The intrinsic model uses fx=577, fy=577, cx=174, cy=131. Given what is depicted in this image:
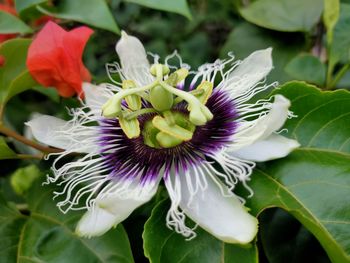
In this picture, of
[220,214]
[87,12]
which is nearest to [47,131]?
[87,12]

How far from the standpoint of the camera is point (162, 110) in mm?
912

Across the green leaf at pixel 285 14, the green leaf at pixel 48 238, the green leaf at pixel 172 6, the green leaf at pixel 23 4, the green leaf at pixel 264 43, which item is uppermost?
the green leaf at pixel 172 6

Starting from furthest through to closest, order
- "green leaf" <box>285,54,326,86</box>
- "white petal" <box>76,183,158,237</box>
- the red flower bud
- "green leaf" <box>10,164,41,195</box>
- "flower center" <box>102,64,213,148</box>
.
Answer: "green leaf" <box>10,164,41,195</box>, "green leaf" <box>285,54,326,86</box>, the red flower bud, "flower center" <box>102,64,213,148</box>, "white petal" <box>76,183,158,237</box>

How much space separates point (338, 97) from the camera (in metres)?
0.88

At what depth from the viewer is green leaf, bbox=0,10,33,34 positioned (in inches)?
40.0

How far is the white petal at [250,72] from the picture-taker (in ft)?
3.04

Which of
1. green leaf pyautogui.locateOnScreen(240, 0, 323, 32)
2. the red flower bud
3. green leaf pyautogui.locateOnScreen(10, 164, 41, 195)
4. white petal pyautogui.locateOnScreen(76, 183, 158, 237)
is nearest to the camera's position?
white petal pyautogui.locateOnScreen(76, 183, 158, 237)

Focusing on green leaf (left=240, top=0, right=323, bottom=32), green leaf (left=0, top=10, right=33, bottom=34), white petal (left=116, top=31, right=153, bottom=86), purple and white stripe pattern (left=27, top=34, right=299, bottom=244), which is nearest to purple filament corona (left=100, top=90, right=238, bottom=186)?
purple and white stripe pattern (left=27, top=34, right=299, bottom=244)

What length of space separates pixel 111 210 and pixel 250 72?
0.35 m

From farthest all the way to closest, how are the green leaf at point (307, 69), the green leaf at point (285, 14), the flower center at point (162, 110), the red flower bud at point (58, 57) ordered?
the green leaf at point (285, 14) < the green leaf at point (307, 69) < the red flower bud at point (58, 57) < the flower center at point (162, 110)

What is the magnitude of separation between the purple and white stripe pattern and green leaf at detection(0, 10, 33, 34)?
146 mm

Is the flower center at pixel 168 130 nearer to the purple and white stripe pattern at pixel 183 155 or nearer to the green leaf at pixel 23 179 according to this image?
the purple and white stripe pattern at pixel 183 155

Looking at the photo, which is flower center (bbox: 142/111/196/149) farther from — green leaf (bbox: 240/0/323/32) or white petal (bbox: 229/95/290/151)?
green leaf (bbox: 240/0/323/32)

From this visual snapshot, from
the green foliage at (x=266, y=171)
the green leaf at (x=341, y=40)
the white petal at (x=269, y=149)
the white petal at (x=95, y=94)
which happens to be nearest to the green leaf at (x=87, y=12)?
the green foliage at (x=266, y=171)
